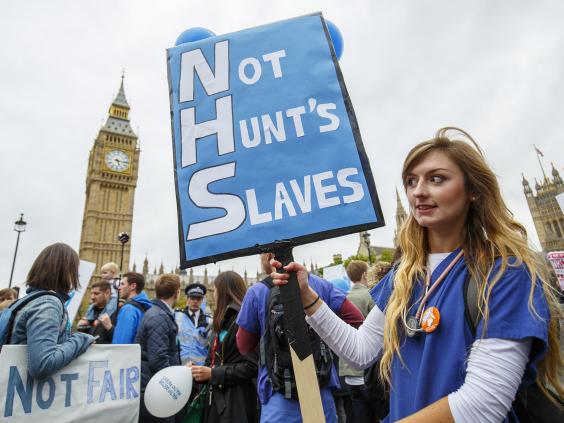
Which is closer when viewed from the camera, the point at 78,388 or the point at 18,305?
the point at 18,305

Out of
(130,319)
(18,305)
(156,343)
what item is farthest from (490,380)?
(130,319)

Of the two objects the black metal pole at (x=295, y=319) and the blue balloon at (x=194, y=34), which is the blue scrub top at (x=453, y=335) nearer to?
the black metal pole at (x=295, y=319)

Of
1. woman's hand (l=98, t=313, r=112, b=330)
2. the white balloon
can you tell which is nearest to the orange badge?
the white balloon

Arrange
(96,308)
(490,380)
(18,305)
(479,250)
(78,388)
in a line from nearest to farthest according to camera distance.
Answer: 1. (490,380)
2. (479,250)
3. (18,305)
4. (78,388)
5. (96,308)

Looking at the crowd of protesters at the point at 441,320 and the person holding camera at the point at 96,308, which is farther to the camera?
the person holding camera at the point at 96,308

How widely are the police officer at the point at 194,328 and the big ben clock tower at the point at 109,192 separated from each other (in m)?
61.0

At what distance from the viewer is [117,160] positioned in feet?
211

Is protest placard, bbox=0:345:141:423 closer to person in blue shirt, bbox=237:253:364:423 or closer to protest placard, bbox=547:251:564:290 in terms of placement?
person in blue shirt, bbox=237:253:364:423

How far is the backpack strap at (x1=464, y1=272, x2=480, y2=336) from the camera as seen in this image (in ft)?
3.96

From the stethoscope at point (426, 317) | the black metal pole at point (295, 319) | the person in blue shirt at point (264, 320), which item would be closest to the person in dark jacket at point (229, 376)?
the person in blue shirt at point (264, 320)

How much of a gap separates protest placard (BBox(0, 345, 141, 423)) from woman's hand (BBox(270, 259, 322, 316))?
2.19m

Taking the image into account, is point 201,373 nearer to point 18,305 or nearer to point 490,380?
point 18,305

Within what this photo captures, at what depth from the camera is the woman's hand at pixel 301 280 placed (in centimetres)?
145

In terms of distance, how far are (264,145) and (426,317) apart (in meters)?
1.03
